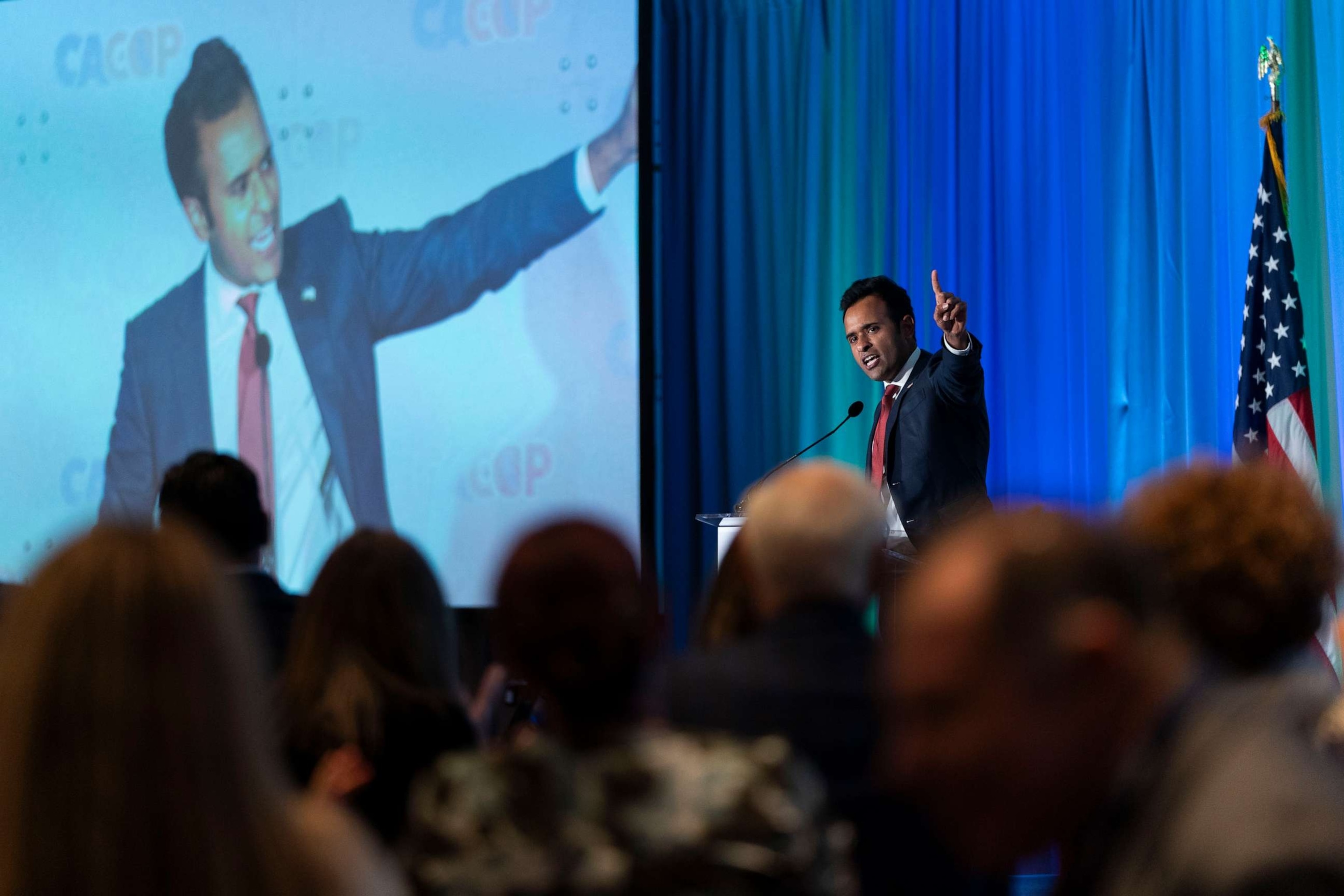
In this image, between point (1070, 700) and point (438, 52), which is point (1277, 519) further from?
point (438, 52)

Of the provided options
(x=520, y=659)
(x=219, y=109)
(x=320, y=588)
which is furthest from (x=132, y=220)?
(x=520, y=659)

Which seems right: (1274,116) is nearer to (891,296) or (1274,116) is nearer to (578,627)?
(891,296)

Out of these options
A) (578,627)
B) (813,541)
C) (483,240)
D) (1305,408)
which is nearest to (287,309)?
(483,240)

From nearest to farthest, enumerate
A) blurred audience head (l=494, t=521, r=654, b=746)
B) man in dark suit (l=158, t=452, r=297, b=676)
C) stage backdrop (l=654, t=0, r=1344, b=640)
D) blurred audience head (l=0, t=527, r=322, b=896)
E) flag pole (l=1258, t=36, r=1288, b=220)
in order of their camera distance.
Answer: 1. blurred audience head (l=0, t=527, r=322, b=896)
2. blurred audience head (l=494, t=521, r=654, b=746)
3. man in dark suit (l=158, t=452, r=297, b=676)
4. flag pole (l=1258, t=36, r=1288, b=220)
5. stage backdrop (l=654, t=0, r=1344, b=640)

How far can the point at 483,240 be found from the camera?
548 centimetres

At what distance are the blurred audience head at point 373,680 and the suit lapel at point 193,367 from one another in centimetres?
411

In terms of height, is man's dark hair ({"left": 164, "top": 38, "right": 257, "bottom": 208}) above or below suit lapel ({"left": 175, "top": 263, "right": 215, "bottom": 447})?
above

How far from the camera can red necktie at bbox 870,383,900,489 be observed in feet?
16.0

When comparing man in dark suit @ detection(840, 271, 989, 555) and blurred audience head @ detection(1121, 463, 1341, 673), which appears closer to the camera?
blurred audience head @ detection(1121, 463, 1341, 673)

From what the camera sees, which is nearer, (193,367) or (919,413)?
(919,413)

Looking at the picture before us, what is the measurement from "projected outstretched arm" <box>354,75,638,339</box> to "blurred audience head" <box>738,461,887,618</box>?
3624 mm

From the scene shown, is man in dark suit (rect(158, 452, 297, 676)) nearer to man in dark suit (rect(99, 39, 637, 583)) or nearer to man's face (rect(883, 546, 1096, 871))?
man's face (rect(883, 546, 1096, 871))

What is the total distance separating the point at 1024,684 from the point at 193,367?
5.33 meters

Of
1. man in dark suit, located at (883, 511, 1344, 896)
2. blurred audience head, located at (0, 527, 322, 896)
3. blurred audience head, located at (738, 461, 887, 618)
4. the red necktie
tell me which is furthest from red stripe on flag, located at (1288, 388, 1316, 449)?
blurred audience head, located at (0, 527, 322, 896)
